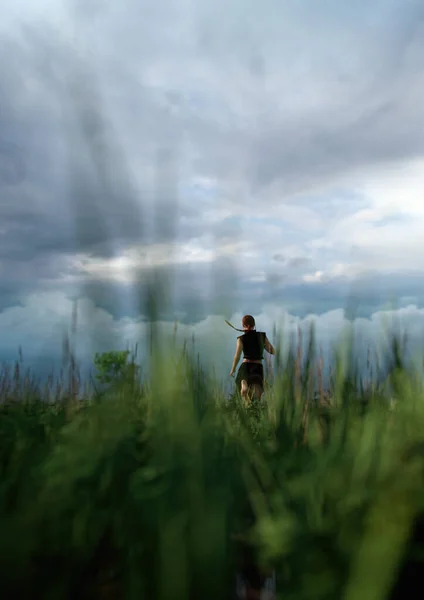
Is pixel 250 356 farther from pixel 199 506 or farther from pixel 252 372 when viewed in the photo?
pixel 199 506

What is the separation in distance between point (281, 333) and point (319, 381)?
1765 mm

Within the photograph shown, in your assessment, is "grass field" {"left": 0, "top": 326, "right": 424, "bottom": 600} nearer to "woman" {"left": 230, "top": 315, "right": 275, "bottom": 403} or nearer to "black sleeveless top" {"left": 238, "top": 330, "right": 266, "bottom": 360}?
"woman" {"left": 230, "top": 315, "right": 275, "bottom": 403}

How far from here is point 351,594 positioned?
1.51 meters

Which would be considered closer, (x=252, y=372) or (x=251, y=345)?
(x=252, y=372)

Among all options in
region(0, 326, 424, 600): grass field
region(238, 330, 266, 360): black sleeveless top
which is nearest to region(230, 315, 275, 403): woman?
region(238, 330, 266, 360): black sleeveless top

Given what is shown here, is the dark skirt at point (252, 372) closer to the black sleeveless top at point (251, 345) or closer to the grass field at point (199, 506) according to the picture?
the black sleeveless top at point (251, 345)

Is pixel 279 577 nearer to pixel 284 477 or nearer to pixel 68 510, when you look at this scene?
pixel 284 477

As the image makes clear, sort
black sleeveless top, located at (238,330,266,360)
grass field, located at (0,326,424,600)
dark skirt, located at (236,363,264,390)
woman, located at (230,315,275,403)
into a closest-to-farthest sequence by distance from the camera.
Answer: grass field, located at (0,326,424,600)
dark skirt, located at (236,363,264,390)
woman, located at (230,315,275,403)
black sleeveless top, located at (238,330,266,360)

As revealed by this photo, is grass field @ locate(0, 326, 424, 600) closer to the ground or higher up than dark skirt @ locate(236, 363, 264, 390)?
closer to the ground

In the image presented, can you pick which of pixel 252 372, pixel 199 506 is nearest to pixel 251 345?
pixel 252 372

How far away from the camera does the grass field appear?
1.67 meters

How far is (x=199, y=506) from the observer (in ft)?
6.06

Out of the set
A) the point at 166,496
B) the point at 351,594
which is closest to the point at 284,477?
the point at 166,496

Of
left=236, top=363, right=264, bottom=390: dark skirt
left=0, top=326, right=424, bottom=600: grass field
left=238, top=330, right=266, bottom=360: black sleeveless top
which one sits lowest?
left=0, top=326, right=424, bottom=600: grass field
